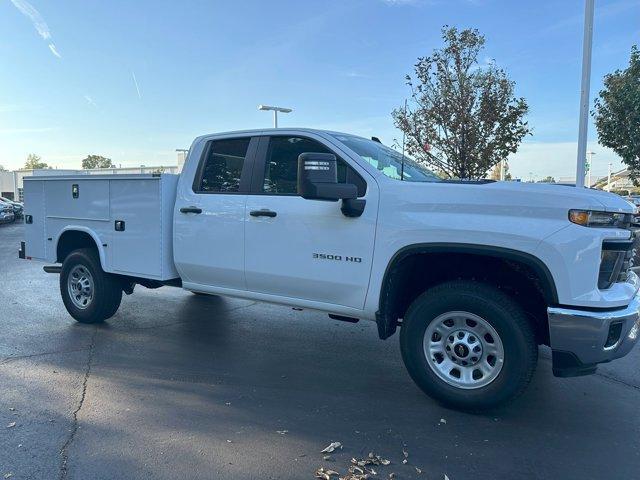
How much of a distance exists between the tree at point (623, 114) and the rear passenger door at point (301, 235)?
10.0m

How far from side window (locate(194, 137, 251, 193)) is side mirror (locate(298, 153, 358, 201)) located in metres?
1.24

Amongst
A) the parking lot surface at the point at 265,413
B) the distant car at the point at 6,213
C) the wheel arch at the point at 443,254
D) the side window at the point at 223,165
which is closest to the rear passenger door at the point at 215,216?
the side window at the point at 223,165

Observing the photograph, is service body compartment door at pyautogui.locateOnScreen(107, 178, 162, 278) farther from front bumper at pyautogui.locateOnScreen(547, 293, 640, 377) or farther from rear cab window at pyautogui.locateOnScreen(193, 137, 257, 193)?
front bumper at pyautogui.locateOnScreen(547, 293, 640, 377)

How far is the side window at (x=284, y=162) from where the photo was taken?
4.68 m

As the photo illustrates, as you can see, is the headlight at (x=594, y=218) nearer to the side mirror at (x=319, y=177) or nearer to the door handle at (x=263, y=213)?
the side mirror at (x=319, y=177)

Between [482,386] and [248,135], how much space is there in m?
3.10

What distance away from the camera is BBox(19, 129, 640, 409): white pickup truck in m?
3.51

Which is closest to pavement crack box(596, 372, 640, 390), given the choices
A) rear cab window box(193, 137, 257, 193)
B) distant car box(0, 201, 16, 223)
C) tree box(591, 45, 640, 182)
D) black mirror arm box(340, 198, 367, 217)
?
black mirror arm box(340, 198, 367, 217)

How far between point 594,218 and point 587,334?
76 cm

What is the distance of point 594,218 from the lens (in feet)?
11.3

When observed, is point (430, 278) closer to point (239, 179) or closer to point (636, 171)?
point (239, 179)

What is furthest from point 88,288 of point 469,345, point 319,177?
point 469,345

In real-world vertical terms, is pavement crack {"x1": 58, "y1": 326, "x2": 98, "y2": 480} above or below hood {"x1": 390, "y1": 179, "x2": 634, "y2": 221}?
below

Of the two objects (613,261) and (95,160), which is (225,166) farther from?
(95,160)
